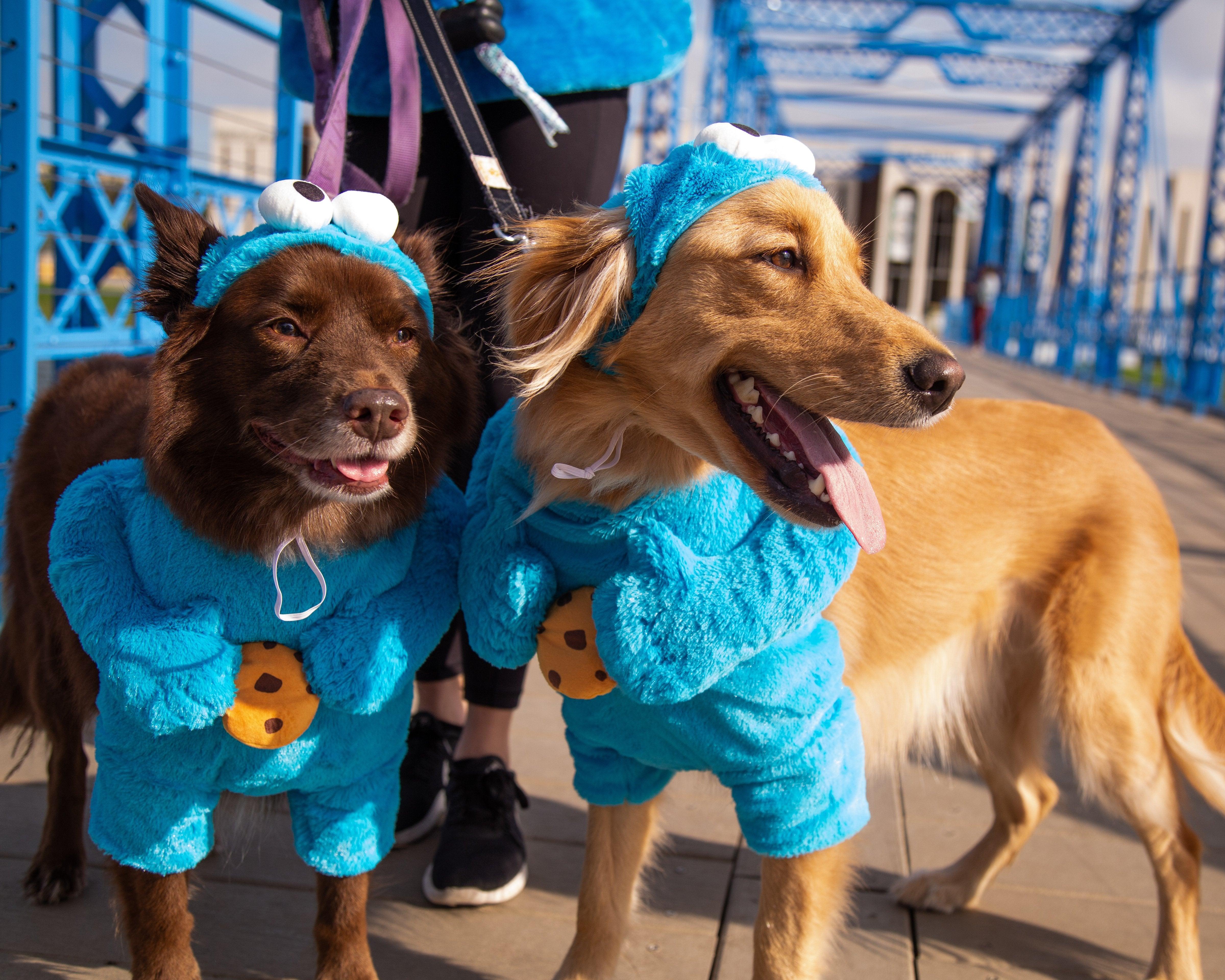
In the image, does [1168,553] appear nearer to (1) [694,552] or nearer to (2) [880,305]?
(2) [880,305]

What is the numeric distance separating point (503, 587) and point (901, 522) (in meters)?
1.05

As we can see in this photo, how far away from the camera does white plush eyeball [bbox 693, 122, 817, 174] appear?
1741 mm

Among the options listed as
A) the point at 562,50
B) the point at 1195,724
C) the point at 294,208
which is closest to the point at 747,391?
the point at 294,208

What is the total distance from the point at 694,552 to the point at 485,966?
3.72 feet

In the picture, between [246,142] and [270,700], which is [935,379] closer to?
[270,700]

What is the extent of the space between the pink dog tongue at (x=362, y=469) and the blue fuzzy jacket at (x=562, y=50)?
1.08 m

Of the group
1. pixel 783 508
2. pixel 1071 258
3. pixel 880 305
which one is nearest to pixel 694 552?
pixel 783 508

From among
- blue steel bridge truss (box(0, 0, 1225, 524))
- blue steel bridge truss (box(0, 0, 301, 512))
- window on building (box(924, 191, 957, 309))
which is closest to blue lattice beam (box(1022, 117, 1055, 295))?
blue steel bridge truss (box(0, 0, 1225, 524))

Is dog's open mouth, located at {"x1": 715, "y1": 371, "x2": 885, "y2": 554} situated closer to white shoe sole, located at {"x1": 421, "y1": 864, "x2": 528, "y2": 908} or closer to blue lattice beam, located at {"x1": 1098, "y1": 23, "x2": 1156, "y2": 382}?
white shoe sole, located at {"x1": 421, "y1": 864, "x2": 528, "y2": 908}

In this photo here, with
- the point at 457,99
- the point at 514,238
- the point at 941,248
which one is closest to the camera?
the point at 514,238

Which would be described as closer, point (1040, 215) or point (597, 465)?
point (597, 465)

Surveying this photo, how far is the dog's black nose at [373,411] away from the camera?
62.7 inches

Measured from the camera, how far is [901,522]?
230cm

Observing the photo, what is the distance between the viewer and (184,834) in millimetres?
1710
